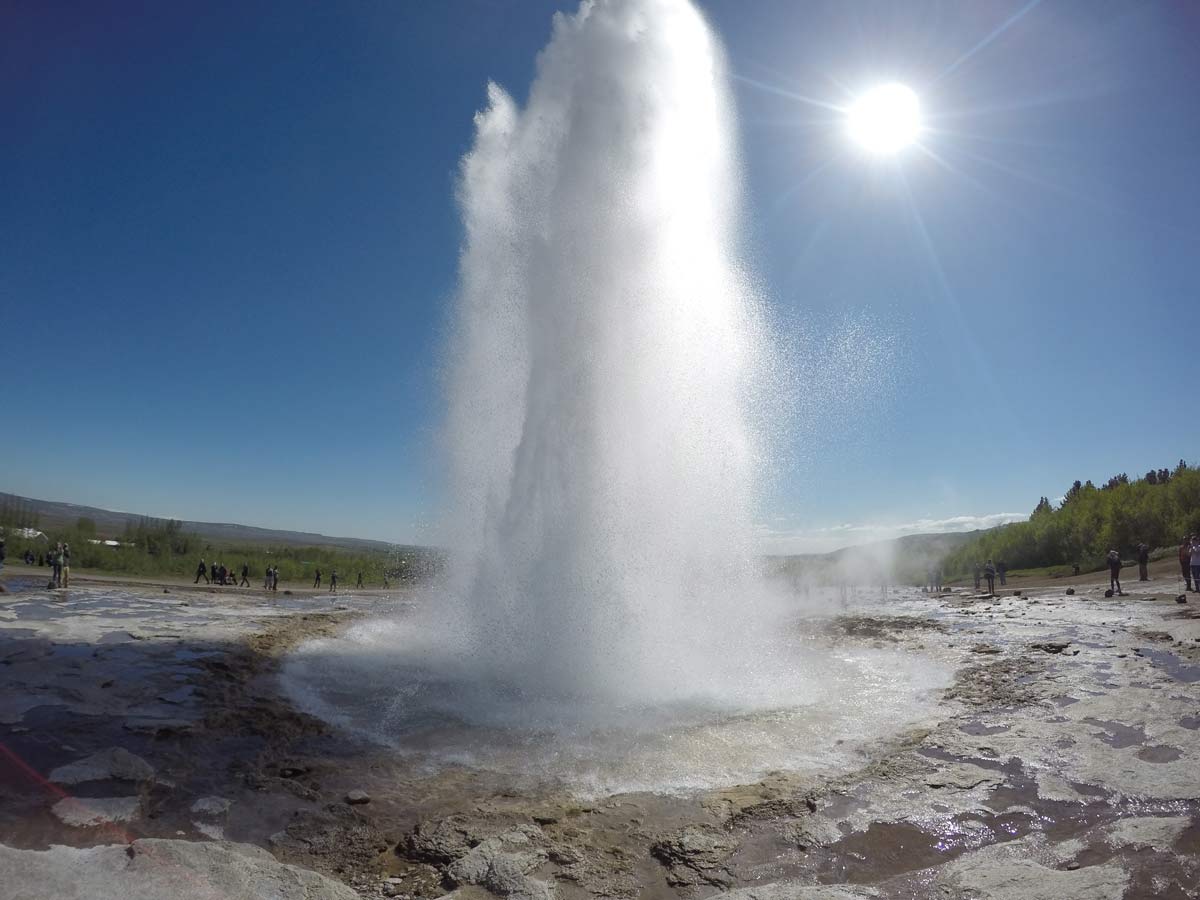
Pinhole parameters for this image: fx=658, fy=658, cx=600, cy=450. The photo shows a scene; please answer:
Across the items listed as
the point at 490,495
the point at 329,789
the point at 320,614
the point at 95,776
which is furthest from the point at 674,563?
the point at 320,614

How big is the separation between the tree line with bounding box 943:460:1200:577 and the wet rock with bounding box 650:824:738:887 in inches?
1488

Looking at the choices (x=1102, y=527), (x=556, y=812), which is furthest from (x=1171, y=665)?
(x=1102, y=527)

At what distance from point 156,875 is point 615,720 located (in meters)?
4.56

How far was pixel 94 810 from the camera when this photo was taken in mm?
4375

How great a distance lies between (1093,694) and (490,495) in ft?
30.1

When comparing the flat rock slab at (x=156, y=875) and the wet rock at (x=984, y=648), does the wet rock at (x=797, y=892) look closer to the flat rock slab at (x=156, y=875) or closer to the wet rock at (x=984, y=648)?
the flat rock slab at (x=156, y=875)

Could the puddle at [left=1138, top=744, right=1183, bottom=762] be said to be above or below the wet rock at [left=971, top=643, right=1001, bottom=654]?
above

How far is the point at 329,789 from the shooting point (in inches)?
208

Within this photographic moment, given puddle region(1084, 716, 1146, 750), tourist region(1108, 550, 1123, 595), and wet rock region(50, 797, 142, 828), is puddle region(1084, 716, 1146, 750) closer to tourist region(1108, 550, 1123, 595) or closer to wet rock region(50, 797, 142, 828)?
wet rock region(50, 797, 142, 828)

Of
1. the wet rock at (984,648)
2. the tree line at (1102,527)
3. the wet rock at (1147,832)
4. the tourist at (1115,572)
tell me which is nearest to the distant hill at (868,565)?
the tree line at (1102,527)

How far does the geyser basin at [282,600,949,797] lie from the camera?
5902mm

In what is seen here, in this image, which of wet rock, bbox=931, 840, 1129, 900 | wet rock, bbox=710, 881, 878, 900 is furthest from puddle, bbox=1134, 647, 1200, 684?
wet rock, bbox=710, 881, 878, 900

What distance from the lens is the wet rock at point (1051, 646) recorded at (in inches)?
444

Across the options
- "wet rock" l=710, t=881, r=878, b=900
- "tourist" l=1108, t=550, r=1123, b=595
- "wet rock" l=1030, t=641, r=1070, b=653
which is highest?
"tourist" l=1108, t=550, r=1123, b=595
